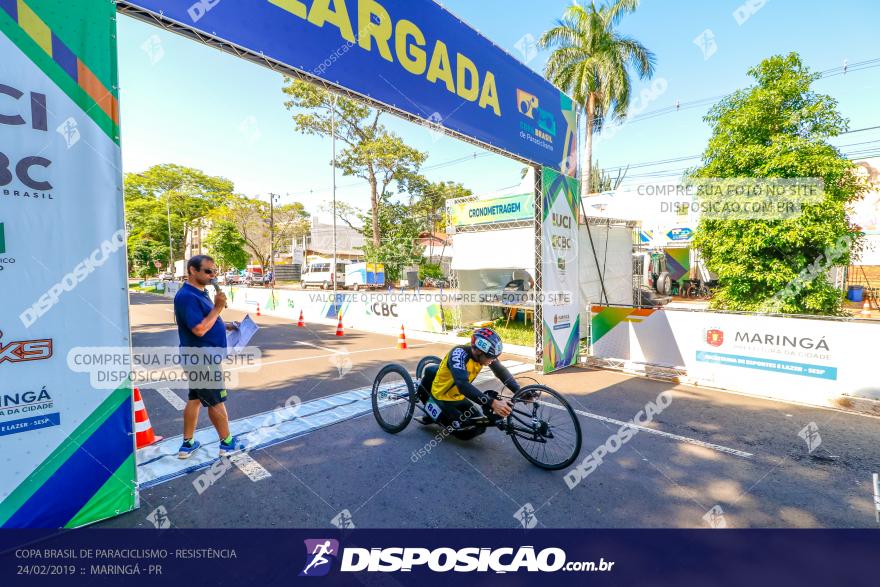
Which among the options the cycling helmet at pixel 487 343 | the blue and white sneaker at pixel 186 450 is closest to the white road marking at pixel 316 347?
the blue and white sneaker at pixel 186 450

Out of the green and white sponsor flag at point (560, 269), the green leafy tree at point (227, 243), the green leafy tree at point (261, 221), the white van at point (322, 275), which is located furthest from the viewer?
the green leafy tree at point (261, 221)

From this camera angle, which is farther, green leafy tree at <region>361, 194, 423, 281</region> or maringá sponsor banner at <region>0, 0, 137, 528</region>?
green leafy tree at <region>361, 194, 423, 281</region>

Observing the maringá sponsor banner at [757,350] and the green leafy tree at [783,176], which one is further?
the green leafy tree at [783,176]

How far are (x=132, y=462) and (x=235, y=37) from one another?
4.13 m

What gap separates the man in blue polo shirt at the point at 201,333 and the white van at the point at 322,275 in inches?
1280

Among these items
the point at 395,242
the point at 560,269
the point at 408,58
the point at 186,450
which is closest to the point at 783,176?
the point at 560,269

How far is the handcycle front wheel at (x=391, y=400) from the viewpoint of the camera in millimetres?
4961

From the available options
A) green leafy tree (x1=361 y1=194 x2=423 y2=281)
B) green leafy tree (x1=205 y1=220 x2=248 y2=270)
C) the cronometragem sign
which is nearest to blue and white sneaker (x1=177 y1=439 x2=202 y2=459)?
the cronometragem sign

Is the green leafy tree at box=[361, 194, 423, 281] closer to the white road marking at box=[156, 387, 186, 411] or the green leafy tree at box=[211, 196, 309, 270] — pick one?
the green leafy tree at box=[211, 196, 309, 270]

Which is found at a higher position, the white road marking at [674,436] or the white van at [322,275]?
the white van at [322,275]

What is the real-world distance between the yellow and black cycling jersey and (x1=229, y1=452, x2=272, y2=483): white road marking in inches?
75.0

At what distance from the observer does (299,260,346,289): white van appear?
1426 inches

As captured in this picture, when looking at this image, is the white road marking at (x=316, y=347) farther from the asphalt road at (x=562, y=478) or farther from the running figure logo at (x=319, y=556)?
the running figure logo at (x=319, y=556)

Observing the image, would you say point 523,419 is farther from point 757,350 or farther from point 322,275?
point 322,275
